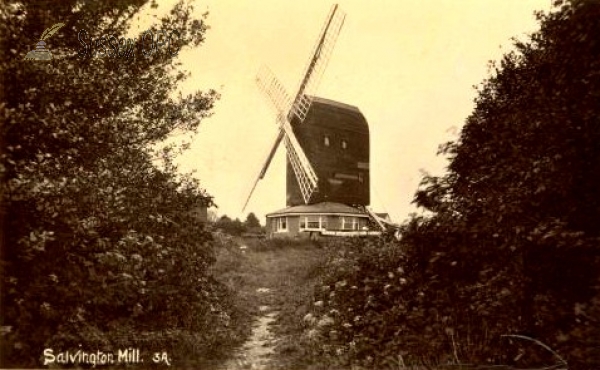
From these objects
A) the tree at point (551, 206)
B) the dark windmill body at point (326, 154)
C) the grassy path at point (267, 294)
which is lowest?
the grassy path at point (267, 294)

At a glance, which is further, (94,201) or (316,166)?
(316,166)

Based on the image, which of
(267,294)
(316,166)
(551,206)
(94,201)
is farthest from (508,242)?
(316,166)

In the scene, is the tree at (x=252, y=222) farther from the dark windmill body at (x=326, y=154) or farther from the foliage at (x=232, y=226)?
the dark windmill body at (x=326, y=154)

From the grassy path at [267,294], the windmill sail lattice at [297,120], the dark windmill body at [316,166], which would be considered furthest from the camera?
the dark windmill body at [316,166]

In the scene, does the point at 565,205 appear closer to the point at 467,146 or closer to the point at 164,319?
the point at 467,146

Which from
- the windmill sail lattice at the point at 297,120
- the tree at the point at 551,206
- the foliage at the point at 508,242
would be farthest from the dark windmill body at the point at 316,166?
the tree at the point at 551,206

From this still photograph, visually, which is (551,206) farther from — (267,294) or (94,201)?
(267,294)

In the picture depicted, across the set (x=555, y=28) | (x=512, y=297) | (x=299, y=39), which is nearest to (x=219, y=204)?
(x=299, y=39)

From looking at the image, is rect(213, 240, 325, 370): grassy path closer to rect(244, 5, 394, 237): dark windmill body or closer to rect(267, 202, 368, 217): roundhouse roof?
rect(244, 5, 394, 237): dark windmill body
